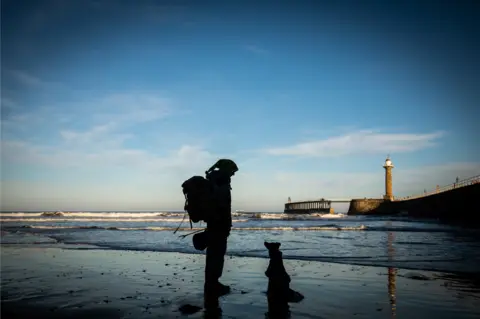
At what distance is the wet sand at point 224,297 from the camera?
223 inches

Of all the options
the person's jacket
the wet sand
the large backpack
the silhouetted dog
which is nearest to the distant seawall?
the wet sand

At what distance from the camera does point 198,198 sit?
659 centimetres

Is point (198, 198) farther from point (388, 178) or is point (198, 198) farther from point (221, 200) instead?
point (388, 178)

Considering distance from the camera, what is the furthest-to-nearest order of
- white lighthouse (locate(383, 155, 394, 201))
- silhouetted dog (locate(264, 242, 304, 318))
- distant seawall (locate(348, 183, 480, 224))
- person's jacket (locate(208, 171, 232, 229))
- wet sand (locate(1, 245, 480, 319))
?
white lighthouse (locate(383, 155, 394, 201)) < distant seawall (locate(348, 183, 480, 224)) < person's jacket (locate(208, 171, 232, 229)) < silhouetted dog (locate(264, 242, 304, 318)) < wet sand (locate(1, 245, 480, 319))

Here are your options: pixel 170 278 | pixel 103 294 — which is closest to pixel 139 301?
pixel 103 294

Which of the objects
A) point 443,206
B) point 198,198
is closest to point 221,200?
point 198,198

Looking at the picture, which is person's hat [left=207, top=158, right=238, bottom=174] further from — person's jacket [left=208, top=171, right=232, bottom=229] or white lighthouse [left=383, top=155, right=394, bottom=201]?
white lighthouse [left=383, top=155, right=394, bottom=201]

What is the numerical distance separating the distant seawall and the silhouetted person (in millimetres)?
37770

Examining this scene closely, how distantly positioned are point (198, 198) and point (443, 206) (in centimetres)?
5202

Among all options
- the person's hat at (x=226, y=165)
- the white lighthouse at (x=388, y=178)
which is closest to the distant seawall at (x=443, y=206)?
the white lighthouse at (x=388, y=178)

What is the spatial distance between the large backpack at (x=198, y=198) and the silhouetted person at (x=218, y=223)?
5.5 inches

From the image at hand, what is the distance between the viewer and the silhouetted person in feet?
22.1

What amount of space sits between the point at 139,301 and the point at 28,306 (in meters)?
1.85

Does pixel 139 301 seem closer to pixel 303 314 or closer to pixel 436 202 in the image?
pixel 303 314
